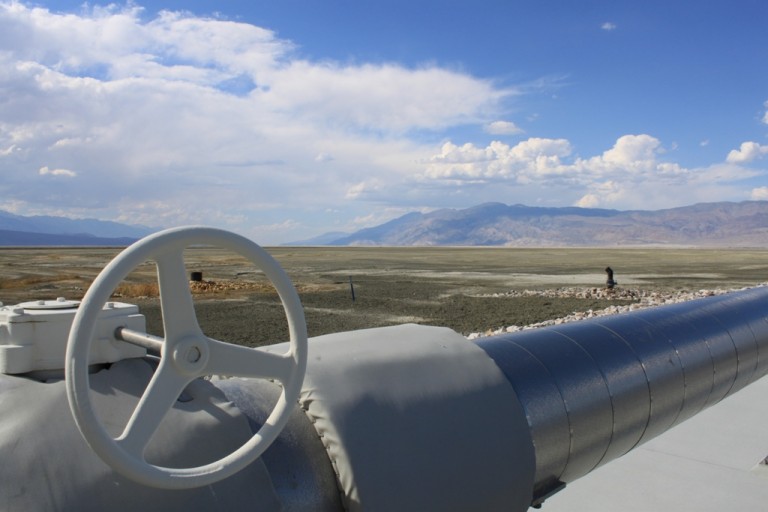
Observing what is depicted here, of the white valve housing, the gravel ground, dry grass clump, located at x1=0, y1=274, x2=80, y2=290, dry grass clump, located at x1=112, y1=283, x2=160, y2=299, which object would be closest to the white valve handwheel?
the white valve housing

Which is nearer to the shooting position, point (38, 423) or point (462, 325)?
point (38, 423)

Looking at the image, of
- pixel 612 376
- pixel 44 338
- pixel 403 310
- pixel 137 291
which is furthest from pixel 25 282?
pixel 44 338

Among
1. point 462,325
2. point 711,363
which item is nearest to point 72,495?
point 711,363

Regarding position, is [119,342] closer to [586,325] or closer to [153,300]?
[586,325]

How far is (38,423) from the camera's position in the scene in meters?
2.14

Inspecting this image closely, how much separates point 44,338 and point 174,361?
2.02 ft

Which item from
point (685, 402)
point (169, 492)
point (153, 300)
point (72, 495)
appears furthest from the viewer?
point (153, 300)

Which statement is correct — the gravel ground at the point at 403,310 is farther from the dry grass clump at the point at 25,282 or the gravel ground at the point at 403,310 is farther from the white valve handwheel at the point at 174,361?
the white valve handwheel at the point at 174,361

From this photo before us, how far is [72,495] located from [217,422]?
1.71ft

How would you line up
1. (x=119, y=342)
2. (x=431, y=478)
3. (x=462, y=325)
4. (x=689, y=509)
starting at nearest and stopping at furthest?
(x=119, y=342) < (x=431, y=478) < (x=689, y=509) < (x=462, y=325)

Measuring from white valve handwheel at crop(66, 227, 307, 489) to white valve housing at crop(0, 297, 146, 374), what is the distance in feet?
1.46

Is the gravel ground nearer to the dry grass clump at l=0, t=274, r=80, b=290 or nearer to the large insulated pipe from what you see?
the large insulated pipe

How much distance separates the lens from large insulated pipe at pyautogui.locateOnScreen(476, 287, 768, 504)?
12.3 feet

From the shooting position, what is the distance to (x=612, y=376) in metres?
4.34
